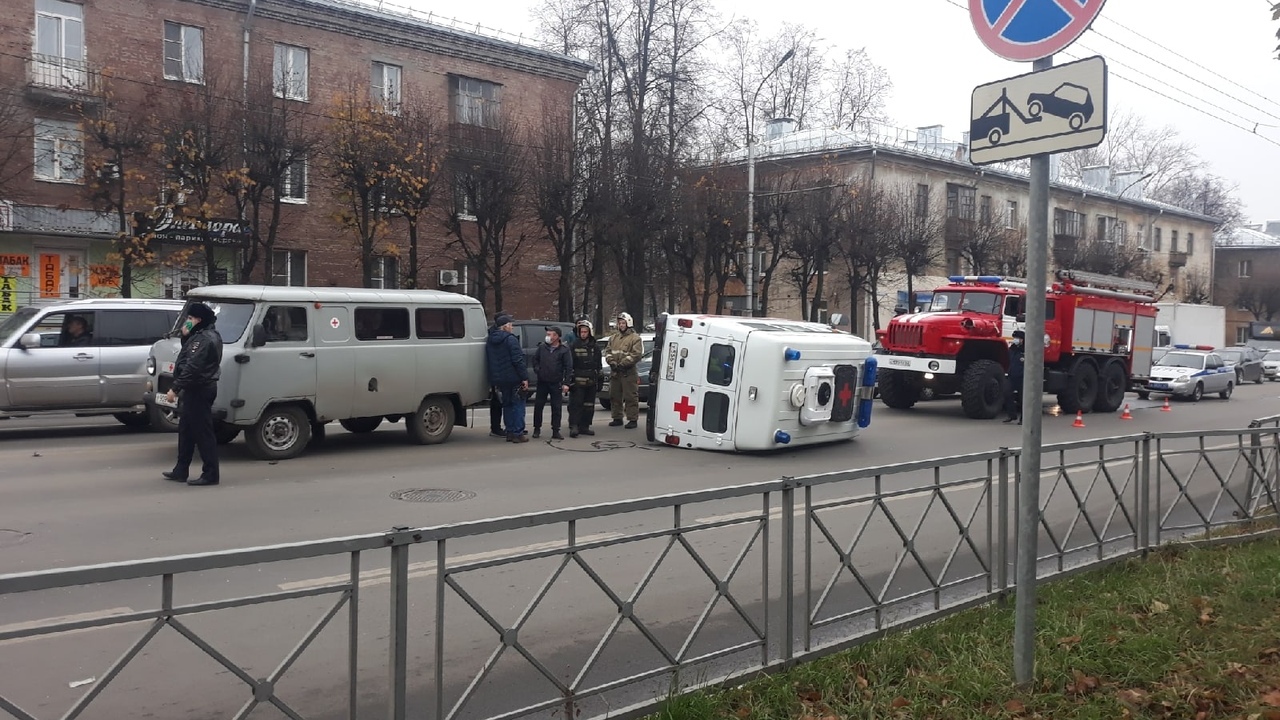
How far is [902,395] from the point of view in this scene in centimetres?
2134

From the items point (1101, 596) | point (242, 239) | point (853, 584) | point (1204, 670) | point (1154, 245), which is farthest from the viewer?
point (1154, 245)

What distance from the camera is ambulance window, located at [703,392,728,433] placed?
531 inches

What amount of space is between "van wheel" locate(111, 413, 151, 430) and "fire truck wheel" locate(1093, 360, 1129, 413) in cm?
1967

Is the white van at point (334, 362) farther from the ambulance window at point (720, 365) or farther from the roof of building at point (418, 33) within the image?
the roof of building at point (418, 33)

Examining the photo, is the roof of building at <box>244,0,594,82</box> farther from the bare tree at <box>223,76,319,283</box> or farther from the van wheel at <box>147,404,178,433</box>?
the van wheel at <box>147,404,178,433</box>

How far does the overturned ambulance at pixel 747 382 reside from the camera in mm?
13133

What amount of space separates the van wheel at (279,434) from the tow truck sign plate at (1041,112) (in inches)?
373

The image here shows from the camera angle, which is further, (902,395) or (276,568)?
(902,395)

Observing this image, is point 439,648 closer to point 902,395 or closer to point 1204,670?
point 1204,670

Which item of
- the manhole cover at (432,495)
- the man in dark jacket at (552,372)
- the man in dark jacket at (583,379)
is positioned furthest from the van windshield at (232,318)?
the man in dark jacket at (583,379)

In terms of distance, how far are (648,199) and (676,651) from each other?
24861mm

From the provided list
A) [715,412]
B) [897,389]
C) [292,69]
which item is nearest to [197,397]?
[715,412]

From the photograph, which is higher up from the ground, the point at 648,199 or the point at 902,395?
the point at 648,199

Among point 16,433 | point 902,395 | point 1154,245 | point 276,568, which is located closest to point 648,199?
point 902,395
